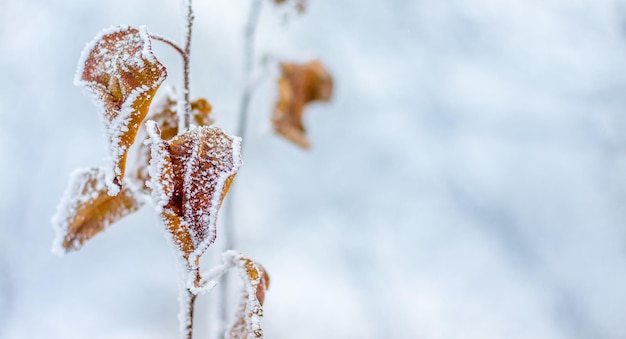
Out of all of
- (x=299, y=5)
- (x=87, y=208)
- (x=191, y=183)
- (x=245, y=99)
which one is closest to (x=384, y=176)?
(x=299, y=5)

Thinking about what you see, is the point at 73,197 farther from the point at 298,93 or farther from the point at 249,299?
the point at 298,93

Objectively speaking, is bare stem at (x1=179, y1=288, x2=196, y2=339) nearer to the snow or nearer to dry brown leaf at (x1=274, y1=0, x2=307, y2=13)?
the snow

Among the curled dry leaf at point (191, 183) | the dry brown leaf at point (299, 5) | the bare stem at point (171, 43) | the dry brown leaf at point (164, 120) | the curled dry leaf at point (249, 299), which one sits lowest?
the curled dry leaf at point (249, 299)

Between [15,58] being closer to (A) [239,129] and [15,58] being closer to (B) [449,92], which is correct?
(A) [239,129]

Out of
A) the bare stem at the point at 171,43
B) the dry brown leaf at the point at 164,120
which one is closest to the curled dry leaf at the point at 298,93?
the dry brown leaf at the point at 164,120

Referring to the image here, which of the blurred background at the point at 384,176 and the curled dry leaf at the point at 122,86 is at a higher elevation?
the blurred background at the point at 384,176

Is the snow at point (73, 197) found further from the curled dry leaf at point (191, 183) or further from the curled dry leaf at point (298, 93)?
the curled dry leaf at point (298, 93)

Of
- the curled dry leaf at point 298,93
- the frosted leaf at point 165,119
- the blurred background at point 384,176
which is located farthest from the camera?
the blurred background at point 384,176

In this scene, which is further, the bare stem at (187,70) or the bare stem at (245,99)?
the bare stem at (245,99)

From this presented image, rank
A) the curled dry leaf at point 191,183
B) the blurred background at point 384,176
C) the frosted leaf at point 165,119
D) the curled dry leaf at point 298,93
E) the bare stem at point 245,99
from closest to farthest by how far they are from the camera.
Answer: the curled dry leaf at point 191,183 < the frosted leaf at point 165,119 < the bare stem at point 245,99 < the curled dry leaf at point 298,93 < the blurred background at point 384,176
